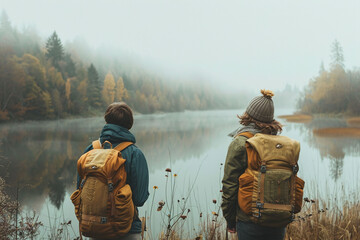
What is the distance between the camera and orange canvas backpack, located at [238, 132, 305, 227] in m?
1.78

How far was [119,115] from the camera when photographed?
2008 millimetres

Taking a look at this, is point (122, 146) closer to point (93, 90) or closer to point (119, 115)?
point (119, 115)

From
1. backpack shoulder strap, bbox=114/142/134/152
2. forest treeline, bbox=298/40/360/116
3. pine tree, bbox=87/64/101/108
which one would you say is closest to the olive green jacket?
backpack shoulder strap, bbox=114/142/134/152

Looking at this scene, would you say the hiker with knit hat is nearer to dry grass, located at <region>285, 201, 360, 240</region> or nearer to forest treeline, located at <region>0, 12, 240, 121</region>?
dry grass, located at <region>285, 201, 360, 240</region>

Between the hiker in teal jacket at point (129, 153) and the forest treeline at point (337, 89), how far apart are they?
4465cm

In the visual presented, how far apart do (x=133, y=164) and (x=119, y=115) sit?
38 cm

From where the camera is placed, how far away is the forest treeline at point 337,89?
134 feet

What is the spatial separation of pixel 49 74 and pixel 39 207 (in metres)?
43.8

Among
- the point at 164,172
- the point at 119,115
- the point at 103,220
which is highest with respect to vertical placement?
the point at 119,115

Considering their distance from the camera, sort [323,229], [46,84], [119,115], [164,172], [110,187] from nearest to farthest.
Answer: [110,187], [119,115], [323,229], [164,172], [46,84]

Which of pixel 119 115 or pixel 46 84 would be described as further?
pixel 46 84

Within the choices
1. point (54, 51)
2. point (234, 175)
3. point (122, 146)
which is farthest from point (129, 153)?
point (54, 51)

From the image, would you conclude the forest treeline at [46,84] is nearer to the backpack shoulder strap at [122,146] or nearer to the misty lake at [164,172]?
the misty lake at [164,172]

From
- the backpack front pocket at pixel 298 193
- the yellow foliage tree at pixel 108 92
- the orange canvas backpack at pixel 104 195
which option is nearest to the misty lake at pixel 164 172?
the backpack front pocket at pixel 298 193
